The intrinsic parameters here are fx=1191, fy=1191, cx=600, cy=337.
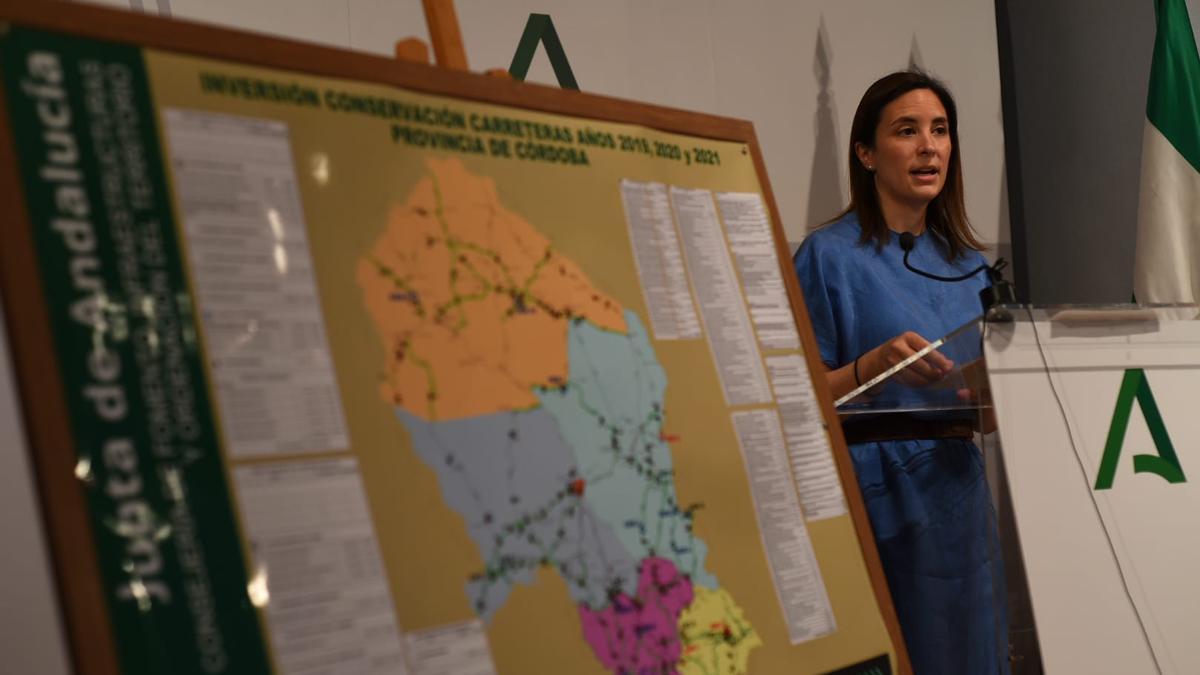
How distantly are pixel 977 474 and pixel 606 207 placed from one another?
2.31 feet

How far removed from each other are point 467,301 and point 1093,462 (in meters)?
0.88

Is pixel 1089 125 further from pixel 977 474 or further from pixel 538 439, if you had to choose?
pixel 538 439

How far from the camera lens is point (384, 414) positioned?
3.36ft

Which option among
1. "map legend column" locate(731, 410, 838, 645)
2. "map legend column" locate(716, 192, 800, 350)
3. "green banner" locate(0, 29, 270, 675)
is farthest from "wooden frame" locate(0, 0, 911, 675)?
"map legend column" locate(731, 410, 838, 645)

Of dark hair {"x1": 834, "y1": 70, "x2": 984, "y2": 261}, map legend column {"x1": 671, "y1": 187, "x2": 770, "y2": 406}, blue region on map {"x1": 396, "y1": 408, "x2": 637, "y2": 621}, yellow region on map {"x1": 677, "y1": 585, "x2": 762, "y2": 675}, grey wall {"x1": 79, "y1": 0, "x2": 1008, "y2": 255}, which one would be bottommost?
yellow region on map {"x1": 677, "y1": 585, "x2": 762, "y2": 675}

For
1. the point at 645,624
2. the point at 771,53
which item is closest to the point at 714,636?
the point at 645,624

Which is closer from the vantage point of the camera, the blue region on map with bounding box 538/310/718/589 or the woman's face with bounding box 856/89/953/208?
the blue region on map with bounding box 538/310/718/589

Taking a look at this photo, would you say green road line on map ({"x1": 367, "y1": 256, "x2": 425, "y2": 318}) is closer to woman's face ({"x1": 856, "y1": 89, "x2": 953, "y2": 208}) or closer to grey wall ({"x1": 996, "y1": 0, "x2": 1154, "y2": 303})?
woman's face ({"x1": 856, "y1": 89, "x2": 953, "y2": 208})

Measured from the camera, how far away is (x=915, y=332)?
2047 millimetres

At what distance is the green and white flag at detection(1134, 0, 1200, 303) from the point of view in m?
2.81

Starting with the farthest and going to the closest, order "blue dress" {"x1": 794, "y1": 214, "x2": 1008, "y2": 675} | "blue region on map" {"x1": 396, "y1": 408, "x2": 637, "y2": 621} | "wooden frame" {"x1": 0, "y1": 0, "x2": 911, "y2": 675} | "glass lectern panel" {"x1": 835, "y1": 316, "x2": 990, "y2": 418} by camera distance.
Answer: "blue dress" {"x1": 794, "y1": 214, "x2": 1008, "y2": 675}
"glass lectern panel" {"x1": 835, "y1": 316, "x2": 990, "y2": 418}
"blue region on map" {"x1": 396, "y1": 408, "x2": 637, "y2": 621}
"wooden frame" {"x1": 0, "y1": 0, "x2": 911, "y2": 675}

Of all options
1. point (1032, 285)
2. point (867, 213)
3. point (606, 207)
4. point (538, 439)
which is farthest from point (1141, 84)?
point (538, 439)

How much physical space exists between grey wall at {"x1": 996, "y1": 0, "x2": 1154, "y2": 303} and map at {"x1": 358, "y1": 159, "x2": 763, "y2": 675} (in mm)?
2367

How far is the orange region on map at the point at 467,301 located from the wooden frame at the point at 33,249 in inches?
4.4
